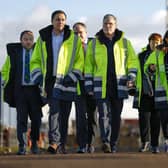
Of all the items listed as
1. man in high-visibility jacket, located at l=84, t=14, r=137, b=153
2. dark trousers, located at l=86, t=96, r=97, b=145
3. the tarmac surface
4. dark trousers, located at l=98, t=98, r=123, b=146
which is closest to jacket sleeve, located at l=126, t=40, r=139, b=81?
man in high-visibility jacket, located at l=84, t=14, r=137, b=153

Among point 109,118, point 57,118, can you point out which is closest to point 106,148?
point 109,118

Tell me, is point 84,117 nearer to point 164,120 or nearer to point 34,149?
point 34,149

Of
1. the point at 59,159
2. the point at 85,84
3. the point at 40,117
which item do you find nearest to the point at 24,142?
the point at 40,117

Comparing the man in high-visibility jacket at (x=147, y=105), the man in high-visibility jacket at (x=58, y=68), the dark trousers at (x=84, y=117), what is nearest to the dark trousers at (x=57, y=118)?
the man in high-visibility jacket at (x=58, y=68)

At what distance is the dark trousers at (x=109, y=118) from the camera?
9891 millimetres

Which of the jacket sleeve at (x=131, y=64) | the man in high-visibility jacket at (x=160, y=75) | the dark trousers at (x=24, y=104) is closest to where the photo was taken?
the jacket sleeve at (x=131, y=64)

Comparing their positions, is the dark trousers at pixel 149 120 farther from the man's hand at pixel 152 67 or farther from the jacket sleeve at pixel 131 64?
the jacket sleeve at pixel 131 64


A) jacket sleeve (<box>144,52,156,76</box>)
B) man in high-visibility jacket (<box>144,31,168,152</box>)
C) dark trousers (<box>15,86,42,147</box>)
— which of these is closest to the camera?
dark trousers (<box>15,86,42,147</box>)

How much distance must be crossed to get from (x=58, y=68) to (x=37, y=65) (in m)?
0.33

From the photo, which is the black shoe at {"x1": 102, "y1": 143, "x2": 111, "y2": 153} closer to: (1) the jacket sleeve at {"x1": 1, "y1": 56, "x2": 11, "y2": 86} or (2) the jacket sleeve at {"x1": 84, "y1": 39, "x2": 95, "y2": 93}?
(2) the jacket sleeve at {"x1": 84, "y1": 39, "x2": 95, "y2": 93}

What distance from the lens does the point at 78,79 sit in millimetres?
9945

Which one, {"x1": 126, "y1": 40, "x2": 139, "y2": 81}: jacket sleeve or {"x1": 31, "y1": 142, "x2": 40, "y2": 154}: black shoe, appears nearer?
{"x1": 126, "y1": 40, "x2": 139, "y2": 81}: jacket sleeve

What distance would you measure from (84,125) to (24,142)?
83 cm

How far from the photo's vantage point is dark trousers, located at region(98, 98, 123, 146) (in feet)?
32.4
